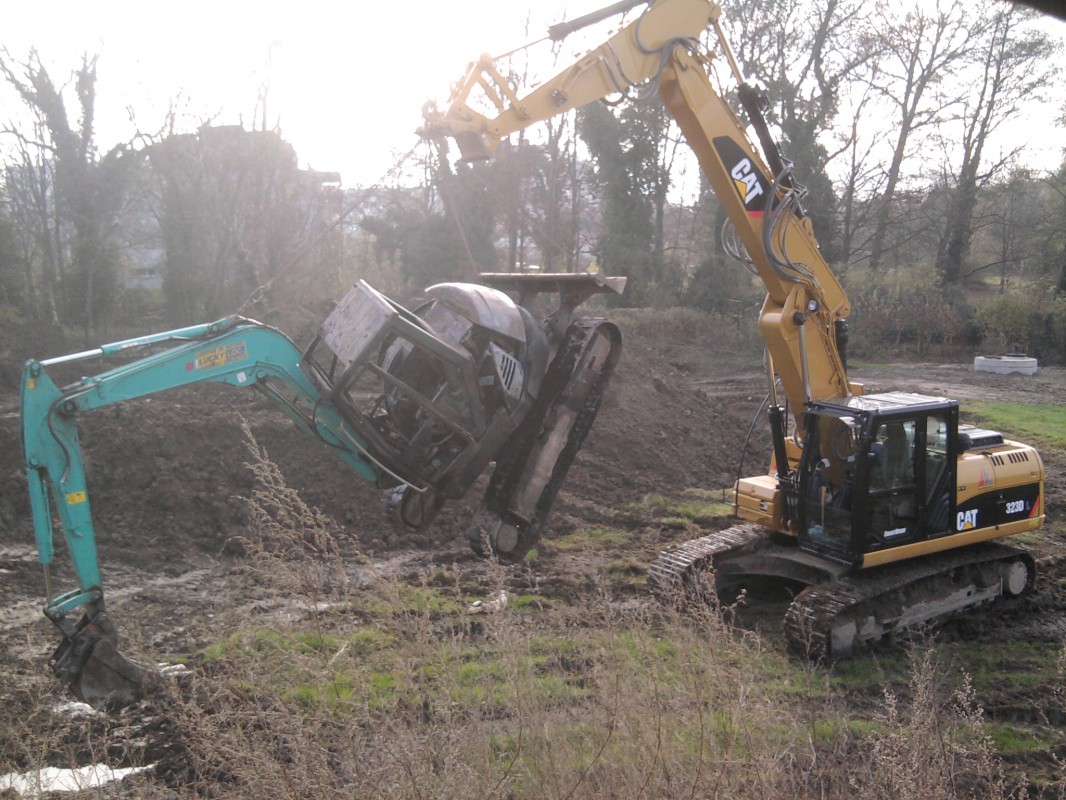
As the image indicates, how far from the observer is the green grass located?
13703 millimetres

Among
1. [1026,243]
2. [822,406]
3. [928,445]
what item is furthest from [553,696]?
[1026,243]

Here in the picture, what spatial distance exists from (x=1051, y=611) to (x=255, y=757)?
648 centimetres

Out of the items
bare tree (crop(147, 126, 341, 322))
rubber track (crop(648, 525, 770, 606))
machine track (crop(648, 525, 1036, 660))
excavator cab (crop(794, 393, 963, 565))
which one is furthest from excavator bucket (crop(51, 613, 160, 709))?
bare tree (crop(147, 126, 341, 322))

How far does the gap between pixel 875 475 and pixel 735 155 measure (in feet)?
8.10

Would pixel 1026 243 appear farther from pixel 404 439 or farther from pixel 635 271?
pixel 404 439

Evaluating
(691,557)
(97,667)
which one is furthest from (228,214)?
(97,667)

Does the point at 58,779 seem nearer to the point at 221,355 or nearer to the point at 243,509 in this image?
the point at 221,355

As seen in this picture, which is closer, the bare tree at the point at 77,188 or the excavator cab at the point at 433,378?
the excavator cab at the point at 433,378

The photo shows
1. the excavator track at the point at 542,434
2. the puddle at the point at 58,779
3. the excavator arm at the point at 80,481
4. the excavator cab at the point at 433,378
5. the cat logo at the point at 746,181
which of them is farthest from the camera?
the cat logo at the point at 746,181

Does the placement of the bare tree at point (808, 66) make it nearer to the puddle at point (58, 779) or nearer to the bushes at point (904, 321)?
the bushes at point (904, 321)

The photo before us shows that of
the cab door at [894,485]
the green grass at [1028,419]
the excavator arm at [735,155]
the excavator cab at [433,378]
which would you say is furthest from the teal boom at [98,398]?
the green grass at [1028,419]

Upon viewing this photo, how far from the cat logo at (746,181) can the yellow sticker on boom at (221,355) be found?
3601 mm

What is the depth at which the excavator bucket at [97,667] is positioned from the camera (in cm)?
508

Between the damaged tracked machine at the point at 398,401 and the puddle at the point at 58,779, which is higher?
the damaged tracked machine at the point at 398,401
